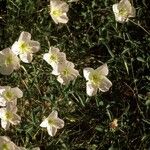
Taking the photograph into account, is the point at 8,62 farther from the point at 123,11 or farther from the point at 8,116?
the point at 123,11

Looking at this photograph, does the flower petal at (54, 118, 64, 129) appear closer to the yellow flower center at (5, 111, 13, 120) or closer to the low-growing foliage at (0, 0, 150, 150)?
the low-growing foliage at (0, 0, 150, 150)

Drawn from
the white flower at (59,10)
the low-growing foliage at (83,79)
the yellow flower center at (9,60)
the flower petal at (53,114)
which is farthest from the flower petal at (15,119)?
the white flower at (59,10)

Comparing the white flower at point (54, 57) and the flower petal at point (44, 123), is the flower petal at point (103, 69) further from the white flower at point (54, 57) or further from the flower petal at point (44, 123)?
the flower petal at point (44, 123)

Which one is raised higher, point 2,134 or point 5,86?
point 5,86

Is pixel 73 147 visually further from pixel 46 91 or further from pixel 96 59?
pixel 96 59

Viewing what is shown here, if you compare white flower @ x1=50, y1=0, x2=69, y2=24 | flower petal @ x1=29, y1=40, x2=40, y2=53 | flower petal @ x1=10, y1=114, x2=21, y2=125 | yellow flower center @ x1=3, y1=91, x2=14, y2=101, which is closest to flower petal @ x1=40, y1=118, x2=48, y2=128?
flower petal @ x1=10, y1=114, x2=21, y2=125

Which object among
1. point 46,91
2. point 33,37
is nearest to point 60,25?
point 33,37
